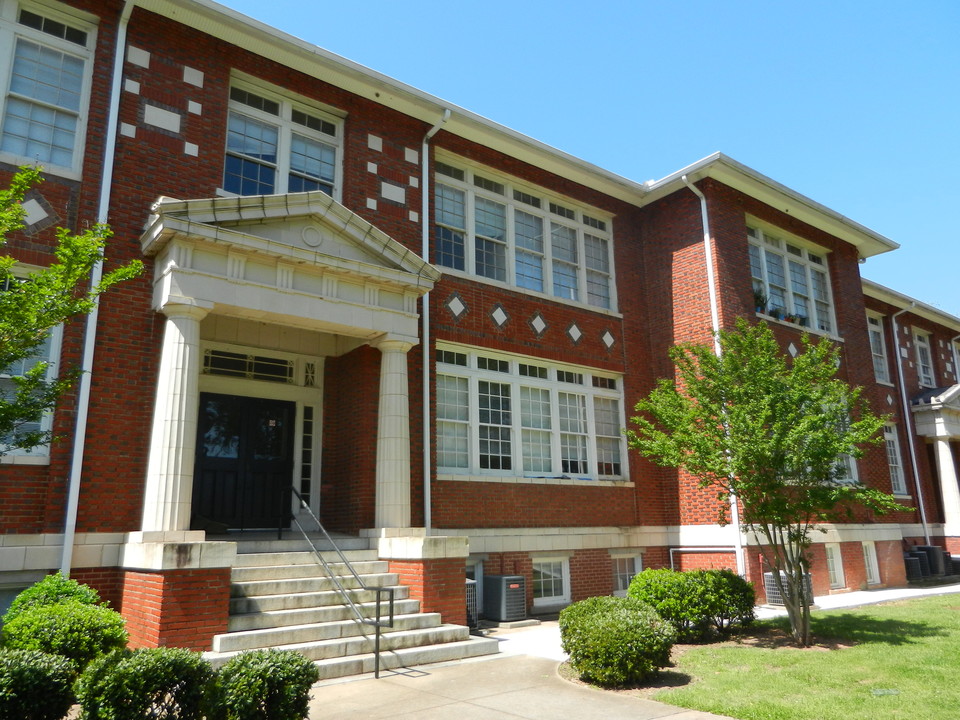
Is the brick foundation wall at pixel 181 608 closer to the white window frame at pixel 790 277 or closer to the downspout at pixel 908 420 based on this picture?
the white window frame at pixel 790 277

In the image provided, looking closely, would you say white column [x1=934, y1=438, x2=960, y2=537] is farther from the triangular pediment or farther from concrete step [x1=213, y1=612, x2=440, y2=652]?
concrete step [x1=213, y1=612, x2=440, y2=652]

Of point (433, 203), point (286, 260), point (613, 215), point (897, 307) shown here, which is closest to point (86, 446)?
point (286, 260)

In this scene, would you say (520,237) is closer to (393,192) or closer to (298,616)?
(393,192)

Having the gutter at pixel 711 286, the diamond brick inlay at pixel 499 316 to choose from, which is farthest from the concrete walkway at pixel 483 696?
the diamond brick inlay at pixel 499 316

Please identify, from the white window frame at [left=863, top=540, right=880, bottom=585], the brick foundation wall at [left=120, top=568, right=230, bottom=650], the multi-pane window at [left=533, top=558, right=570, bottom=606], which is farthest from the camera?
the white window frame at [left=863, top=540, right=880, bottom=585]

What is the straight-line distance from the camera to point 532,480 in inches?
551

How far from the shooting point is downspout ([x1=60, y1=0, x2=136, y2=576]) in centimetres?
905

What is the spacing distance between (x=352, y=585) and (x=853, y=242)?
17432 mm

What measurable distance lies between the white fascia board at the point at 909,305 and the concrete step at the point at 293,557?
17446mm

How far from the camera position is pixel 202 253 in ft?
32.4

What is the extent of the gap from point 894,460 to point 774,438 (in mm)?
15651

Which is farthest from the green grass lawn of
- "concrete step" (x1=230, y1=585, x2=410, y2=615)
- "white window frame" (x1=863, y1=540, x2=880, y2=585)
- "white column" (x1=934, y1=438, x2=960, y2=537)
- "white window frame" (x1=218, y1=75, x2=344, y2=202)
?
"white column" (x1=934, y1=438, x2=960, y2=537)

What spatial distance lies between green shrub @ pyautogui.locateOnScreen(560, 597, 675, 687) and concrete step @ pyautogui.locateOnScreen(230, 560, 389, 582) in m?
3.15

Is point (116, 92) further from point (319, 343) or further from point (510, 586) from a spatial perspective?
point (510, 586)
